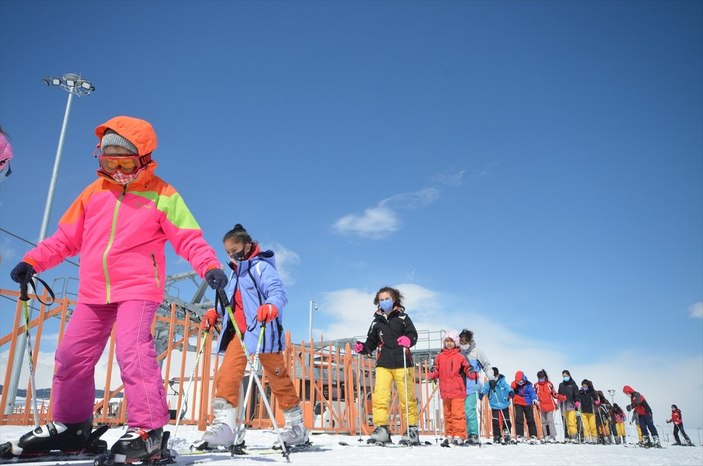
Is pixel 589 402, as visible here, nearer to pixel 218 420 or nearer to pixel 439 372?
pixel 439 372

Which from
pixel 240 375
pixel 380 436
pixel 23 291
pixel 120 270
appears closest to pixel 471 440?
pixel 380 436

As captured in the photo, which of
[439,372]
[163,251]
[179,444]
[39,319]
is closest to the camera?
[163,251]

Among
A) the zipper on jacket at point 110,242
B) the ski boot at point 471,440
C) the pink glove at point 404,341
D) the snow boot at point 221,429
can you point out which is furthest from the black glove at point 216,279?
the ski boot at point 471,440

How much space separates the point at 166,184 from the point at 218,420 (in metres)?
2.05

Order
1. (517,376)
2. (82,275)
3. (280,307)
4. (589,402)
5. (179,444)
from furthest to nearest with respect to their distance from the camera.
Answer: (589,402), (517,376), (179,444), (280,307), (82,275)

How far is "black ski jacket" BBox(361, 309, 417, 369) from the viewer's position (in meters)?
5.89

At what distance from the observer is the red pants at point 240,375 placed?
4109 millimetres

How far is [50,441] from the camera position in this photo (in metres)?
2.81

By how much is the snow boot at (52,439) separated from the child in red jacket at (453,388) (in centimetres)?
505

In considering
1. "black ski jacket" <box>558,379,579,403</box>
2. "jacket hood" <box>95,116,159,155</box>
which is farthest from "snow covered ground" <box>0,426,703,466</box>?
"black ski jacket" <box>558,379,579,403</box>

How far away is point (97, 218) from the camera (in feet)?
10.0

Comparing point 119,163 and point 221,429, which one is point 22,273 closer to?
point 119,163

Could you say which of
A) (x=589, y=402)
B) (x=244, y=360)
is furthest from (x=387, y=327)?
(x=589, y=402)

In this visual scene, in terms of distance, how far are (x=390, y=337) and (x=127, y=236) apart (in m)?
3.91
